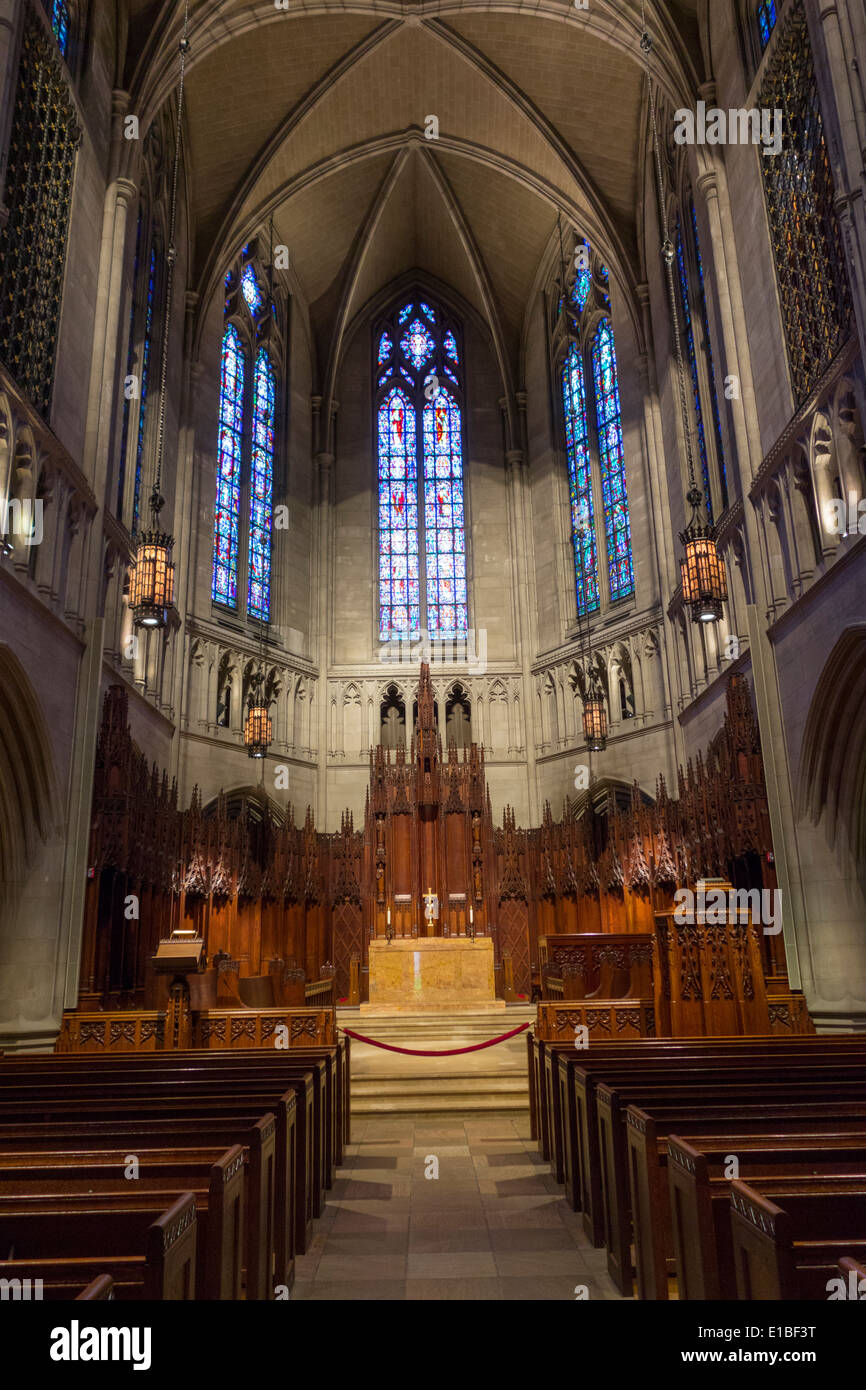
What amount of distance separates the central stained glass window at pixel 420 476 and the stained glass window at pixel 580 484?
309cm

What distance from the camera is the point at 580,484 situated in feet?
74.1

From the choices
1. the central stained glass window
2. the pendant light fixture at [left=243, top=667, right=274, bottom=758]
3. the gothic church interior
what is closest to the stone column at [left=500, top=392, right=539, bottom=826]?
the gothic church interior

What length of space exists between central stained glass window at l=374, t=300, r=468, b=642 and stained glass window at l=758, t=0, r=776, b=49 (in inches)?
504

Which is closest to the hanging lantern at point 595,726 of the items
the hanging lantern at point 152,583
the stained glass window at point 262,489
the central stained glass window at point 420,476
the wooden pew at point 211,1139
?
the central stained glass window at point 420,476

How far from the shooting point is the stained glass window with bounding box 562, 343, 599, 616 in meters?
21.9

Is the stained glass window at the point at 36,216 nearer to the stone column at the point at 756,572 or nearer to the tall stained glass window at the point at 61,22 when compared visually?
the tall stained glass window at the point at 61,22

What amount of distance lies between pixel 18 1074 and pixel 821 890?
908 centimetres

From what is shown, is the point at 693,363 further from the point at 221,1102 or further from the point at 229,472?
the point at 221,1102

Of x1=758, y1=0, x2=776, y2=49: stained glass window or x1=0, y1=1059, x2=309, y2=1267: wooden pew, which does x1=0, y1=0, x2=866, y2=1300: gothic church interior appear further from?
x1=758, y1=0, x2=776, y2=49: stained glass window

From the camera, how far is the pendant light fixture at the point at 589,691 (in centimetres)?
1823

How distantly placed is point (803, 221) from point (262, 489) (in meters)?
13.9

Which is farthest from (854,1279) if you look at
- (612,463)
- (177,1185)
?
(612,463)
